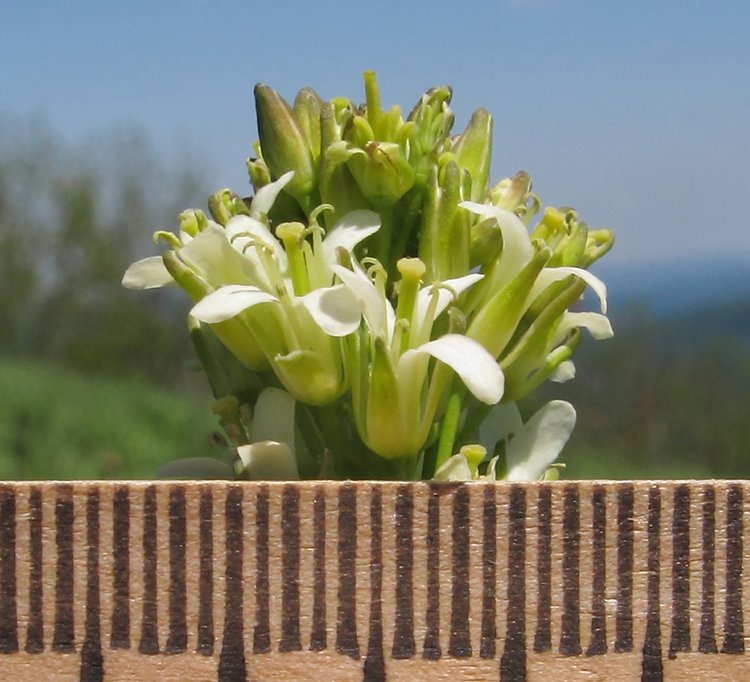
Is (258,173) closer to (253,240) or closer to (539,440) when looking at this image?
(253,240)

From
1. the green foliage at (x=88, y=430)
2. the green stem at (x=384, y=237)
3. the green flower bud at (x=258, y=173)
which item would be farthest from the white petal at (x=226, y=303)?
→ the green foliage at (x=88, y=430)

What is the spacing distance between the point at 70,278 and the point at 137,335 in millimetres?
1523

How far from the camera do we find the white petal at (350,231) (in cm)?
129

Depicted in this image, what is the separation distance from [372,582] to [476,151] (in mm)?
661

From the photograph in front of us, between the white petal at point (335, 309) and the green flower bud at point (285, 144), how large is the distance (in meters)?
0.27

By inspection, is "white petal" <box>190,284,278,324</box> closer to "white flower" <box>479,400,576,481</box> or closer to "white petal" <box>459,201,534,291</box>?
"white petal" <box>459,201,534,291</box>

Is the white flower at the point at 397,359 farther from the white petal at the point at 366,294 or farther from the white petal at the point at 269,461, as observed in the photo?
the white petal at the point at 269,461

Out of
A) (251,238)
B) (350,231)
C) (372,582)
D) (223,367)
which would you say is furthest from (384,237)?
(372,582)

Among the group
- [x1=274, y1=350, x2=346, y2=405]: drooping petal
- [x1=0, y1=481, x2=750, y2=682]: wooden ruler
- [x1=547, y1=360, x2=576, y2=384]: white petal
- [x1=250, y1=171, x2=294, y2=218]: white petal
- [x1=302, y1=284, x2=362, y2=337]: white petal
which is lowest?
[x1=0, y1=481, x2=750, y2=682]: wooden ruler

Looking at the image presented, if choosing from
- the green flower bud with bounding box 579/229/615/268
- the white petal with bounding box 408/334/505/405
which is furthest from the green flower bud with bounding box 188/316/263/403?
the green flower bud with bounding box 579/229/615/268

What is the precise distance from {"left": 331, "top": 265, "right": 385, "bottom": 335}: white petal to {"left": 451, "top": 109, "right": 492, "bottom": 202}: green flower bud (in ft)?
1.08

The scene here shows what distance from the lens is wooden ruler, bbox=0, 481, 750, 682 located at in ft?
3.67

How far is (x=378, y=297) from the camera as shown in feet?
3.88

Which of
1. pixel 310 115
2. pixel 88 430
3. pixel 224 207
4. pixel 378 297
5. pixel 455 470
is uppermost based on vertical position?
pixel 310 115
